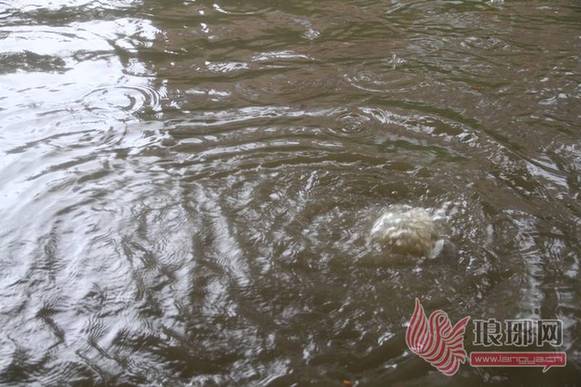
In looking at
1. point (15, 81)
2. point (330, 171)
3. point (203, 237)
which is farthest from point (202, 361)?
point (15, 81)

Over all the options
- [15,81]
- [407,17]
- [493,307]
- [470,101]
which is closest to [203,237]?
[493,307]

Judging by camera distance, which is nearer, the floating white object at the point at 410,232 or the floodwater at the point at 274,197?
the floodwater at the point at 274,197

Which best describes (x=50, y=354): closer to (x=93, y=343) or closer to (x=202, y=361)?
(x=93, y=343)

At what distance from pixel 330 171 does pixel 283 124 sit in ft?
2.86

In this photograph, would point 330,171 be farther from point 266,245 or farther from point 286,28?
point 286,28

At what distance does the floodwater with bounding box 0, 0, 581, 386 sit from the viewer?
264 centimetres

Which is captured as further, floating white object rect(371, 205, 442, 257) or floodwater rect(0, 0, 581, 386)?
floating white object rect(371, 205, 442, 257)

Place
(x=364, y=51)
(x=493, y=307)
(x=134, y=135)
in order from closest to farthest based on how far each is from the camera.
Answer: (x=493, y=307) < (x=134, y=135) < (x=364, y=51)

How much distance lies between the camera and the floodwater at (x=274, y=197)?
2639mm

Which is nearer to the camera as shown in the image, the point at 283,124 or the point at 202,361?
the point at 202,361

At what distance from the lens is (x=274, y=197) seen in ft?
12.1

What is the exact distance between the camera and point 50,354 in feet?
8.54

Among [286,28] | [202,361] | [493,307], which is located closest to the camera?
[202,361]

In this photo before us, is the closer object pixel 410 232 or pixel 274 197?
pixel 410 232
